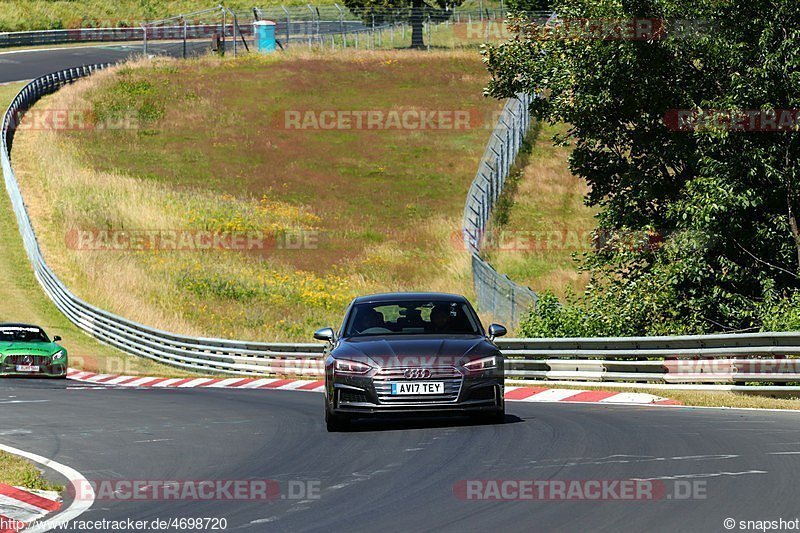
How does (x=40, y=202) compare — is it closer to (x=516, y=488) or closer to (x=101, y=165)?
(x=101, y=165)

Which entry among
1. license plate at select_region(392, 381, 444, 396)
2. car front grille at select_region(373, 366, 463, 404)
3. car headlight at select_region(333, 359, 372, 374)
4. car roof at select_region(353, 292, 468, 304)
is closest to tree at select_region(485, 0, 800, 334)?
car roof at select_region(353, 292, 468, 304)

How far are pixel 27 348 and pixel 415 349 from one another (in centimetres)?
1674

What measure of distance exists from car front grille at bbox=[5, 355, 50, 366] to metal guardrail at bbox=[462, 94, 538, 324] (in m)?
10.8

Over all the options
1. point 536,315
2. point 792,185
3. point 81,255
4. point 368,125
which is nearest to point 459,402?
point 792,185

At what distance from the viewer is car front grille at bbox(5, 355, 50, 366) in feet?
90.3

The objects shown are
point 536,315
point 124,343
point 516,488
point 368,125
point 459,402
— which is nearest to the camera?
point 516,488

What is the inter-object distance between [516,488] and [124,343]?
94.5 feet

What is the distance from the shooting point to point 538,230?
165 feet

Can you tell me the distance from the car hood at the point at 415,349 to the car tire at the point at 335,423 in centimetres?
67

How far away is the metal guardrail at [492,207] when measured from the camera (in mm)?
30719

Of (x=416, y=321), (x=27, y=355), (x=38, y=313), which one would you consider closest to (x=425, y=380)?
(x=416, y=321)

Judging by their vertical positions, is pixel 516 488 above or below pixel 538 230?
above

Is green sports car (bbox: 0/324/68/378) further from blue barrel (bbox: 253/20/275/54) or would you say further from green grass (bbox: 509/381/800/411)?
blue barrel (bbox: 253/20/275/54)

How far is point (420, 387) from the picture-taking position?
42.9 feet
